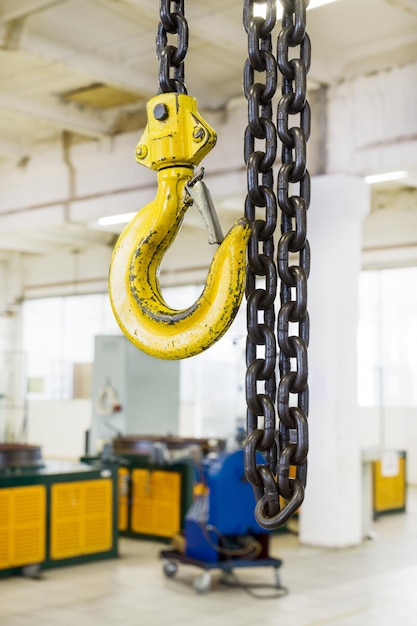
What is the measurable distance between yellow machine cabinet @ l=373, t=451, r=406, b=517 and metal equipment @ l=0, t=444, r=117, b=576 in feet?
12.1

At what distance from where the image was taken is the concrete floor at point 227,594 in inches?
217

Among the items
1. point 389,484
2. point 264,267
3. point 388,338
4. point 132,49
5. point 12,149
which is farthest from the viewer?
point 388,338

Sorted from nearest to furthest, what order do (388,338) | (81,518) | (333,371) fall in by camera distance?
(81,518) → (333,371) → (388,338)

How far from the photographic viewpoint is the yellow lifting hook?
1.34m

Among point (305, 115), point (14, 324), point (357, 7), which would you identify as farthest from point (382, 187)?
point (305, 115)

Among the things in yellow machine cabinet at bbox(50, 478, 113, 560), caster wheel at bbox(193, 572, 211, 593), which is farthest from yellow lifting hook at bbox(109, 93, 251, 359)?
yellow machine cabinet at bbox(50, 478, 113, 560)

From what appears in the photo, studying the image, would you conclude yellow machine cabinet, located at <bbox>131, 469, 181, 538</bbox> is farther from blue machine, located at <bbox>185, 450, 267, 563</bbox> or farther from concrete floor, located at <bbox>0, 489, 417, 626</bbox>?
blue machine, located at <bbox>185, 450, 267, 563</bbox>

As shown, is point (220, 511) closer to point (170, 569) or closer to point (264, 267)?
point (170, 569)

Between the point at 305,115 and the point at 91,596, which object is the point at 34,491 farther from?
the point at 305,115

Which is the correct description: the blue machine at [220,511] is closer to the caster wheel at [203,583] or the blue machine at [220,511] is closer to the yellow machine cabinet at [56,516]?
the caster wheel at [203,583]

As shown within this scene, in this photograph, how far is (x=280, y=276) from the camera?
4.44ft

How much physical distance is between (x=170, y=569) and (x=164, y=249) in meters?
5.66

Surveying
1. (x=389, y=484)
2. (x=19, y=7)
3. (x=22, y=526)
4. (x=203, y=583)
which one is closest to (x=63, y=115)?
(x=19, y=7)

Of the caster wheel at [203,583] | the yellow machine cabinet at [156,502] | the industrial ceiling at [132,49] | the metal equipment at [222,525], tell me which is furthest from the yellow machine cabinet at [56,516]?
the industrial ceiling at [132,49]
